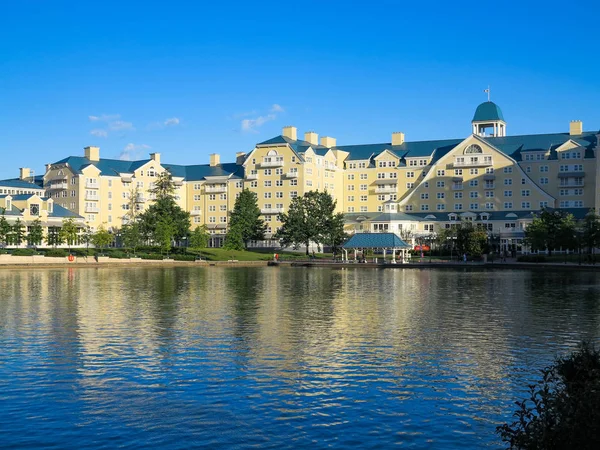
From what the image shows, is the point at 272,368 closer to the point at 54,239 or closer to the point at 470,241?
the point at 470,241

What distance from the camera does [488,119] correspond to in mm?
128000

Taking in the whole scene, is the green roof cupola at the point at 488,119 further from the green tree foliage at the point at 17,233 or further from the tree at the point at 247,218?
the green tree foliage at the point at 17,233

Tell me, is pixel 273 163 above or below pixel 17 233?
above

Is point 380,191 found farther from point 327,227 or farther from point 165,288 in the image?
point 165,288

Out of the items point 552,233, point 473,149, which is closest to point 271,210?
point 473,149

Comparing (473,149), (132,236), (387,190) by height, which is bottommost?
(132,236)

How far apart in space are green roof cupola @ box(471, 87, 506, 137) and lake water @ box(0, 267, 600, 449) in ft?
288

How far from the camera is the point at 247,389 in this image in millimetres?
19516

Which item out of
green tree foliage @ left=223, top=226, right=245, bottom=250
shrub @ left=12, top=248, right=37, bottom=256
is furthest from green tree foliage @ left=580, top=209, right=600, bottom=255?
shrub @ left=12, top=248, right=37, bottom=256

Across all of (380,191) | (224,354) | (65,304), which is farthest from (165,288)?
(380,191)

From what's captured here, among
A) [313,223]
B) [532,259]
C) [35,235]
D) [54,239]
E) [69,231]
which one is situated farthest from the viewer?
[54,239]

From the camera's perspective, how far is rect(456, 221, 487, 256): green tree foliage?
98.5 m

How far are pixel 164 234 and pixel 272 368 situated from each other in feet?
290

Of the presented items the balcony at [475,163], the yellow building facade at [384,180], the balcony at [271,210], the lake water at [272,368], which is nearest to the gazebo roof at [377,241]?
the yellow building facade at [384,180]
